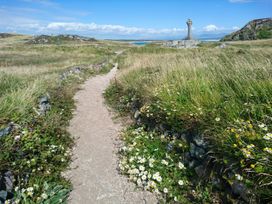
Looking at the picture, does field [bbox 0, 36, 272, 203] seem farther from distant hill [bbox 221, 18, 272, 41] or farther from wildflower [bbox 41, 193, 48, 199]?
distant hill [bbox 221, 18, 272, 41]

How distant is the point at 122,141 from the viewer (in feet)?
18.1

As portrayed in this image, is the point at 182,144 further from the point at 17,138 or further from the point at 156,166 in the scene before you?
the point at 17,138

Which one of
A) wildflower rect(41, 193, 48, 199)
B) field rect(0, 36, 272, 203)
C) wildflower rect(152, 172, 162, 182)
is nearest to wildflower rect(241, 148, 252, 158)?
field rect(0, 36, 272, 203)

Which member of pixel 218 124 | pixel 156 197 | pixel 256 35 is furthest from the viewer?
pixel 256 35

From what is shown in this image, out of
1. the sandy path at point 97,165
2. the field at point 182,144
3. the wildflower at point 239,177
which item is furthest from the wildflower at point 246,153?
the sandy path at point 97,165

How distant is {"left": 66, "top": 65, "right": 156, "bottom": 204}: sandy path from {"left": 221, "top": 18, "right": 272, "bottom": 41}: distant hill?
65.6m

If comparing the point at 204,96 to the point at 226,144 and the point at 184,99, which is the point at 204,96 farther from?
the point at 226,144

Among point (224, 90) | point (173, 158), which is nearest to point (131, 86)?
point (224, 90)

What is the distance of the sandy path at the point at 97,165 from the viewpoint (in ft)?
11.8

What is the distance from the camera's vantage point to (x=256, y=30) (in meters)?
67.5

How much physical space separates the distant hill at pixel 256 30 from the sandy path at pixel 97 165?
6561 centimetres

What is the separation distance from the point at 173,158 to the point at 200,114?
40.7 inches

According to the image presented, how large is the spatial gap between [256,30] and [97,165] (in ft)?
254

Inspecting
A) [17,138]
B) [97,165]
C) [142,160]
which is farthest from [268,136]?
[17,138]
